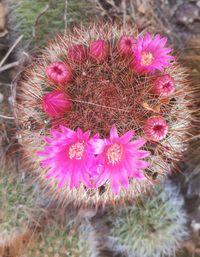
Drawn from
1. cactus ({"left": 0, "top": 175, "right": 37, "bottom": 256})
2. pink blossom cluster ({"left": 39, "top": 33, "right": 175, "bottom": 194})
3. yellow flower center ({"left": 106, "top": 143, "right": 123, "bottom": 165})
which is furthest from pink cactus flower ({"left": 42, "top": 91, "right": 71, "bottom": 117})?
cactus ({"left": 0, "top": 175, "right": 37, "bottom": 256})

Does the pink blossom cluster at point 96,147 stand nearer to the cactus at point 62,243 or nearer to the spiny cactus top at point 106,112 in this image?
the spiny cactus top at point 106,112

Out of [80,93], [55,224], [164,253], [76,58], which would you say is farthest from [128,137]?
[164,253]

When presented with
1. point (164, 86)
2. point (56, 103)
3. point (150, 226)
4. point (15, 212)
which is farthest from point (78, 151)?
point (150, 226)

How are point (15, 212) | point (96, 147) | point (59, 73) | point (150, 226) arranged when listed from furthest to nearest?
point (150, 226) → point (15, 212) → point (59, 73) → point (96, 147)

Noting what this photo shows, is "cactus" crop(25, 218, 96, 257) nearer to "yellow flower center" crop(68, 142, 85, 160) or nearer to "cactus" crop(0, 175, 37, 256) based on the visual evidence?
"cactus" crop(0, 175, 37, 256)

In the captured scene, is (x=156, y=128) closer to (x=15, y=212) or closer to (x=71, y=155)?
(x=71, y=155)

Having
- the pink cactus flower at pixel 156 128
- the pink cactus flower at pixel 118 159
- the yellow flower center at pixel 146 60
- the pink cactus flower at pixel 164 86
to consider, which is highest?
the yellow flower center at pixel 146 60

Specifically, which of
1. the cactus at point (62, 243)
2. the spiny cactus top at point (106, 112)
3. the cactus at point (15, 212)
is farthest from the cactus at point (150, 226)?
the spiny cactus top at point (106, 112)
